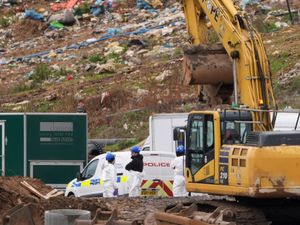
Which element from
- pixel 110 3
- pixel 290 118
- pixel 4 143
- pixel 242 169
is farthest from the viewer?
pixel 110 3

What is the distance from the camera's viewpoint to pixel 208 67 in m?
19.7

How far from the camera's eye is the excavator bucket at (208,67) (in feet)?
64.5

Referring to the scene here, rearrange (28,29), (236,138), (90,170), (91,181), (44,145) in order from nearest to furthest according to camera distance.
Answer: (236,138) → (91,181) → (90,170) → (44,145) → (28,29)

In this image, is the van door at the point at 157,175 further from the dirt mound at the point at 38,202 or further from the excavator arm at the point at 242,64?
the excavator arm at the point at 242,64

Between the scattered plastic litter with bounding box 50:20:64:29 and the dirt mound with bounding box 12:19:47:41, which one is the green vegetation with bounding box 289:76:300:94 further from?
the dirt mound with bounding box 12:19:47:41

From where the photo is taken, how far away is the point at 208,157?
18.0 m

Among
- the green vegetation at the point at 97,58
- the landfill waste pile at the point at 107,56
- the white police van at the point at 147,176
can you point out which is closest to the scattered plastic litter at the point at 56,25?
the landfill waste pile at the point at 107,56

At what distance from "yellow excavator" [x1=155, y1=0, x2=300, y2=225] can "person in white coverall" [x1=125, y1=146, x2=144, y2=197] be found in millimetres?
4499

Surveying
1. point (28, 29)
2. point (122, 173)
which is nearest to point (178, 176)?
point (122, 173)

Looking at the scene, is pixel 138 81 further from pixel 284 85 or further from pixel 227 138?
pixel 227 138

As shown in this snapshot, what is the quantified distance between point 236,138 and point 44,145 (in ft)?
40.8

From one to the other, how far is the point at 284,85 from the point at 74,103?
8916mm

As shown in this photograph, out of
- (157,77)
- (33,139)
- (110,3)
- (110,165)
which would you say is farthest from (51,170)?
(110,3)

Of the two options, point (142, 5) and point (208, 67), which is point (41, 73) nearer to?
point (142, 5)
